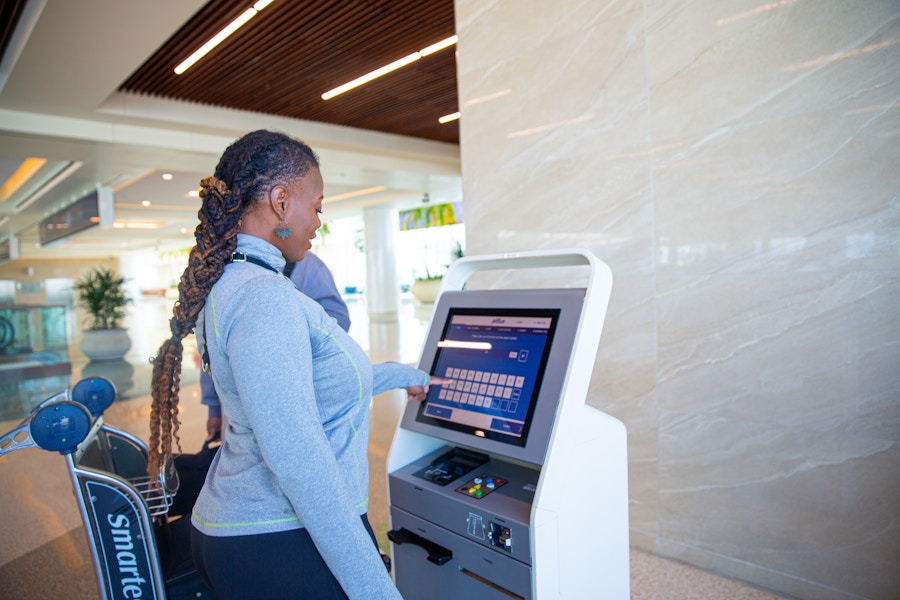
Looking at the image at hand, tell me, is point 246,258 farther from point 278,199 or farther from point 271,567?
point 271,567

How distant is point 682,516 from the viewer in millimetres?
2244

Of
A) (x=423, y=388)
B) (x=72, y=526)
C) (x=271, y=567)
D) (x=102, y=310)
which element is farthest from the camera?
(x=102, y=310)

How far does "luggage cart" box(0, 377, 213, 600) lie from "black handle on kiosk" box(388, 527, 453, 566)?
1.51 feet

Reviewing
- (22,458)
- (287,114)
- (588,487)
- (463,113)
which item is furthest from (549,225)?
(287,114)

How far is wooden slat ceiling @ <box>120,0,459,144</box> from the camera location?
471cm

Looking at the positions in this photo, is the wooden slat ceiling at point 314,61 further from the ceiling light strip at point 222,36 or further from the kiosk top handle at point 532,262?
the kiosk top handle at point 532,262

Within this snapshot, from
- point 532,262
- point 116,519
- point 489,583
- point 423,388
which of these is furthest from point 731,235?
point 116,519

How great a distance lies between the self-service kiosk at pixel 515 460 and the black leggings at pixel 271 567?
36 centimetres

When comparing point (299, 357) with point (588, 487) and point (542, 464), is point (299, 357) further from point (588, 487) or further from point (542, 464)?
point (588, 487)

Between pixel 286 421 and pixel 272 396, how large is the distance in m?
0.04

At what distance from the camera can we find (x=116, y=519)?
3.97 ft

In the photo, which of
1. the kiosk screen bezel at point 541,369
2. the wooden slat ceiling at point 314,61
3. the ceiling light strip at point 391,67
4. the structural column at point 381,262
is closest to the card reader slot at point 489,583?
the kiosk screen bezel at point 541,369

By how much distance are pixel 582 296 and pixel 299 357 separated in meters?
0.64

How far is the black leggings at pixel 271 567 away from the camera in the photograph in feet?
3.27
